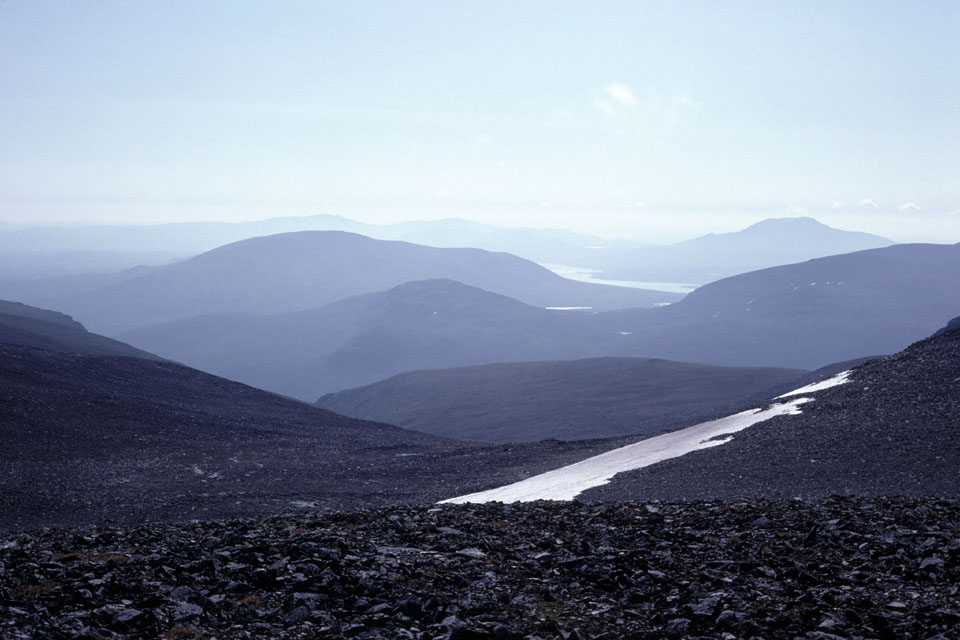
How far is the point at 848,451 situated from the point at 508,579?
64.4ft

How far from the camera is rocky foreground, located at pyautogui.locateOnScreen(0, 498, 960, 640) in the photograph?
9422 mm

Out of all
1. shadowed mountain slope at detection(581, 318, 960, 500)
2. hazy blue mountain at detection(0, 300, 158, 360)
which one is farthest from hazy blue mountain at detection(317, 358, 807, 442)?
shadowed mountain slope at detection(581, 318, 960, 500)

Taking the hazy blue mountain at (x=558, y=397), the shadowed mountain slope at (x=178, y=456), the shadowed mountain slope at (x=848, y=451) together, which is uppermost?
the shadowed mountain slope at (x=848, y=451)

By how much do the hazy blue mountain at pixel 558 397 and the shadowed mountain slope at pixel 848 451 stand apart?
1791 inches

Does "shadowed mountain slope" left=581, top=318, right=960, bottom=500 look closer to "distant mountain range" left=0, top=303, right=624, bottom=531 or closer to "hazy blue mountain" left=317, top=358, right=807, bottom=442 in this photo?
"distant mountain range" left=0, top=303, right=624, bottom=531

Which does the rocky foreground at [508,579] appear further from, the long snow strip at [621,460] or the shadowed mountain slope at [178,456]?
the shadowed mountain slope at [178,456]

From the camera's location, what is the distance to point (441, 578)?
37.8ft

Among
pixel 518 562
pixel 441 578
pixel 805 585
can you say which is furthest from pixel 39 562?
pixel 805 585

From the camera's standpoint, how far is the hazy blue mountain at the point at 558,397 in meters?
94.1

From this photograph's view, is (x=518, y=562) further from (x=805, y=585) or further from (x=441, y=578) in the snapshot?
(x=805, y=585)

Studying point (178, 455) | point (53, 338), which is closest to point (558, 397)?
point (53, 338)

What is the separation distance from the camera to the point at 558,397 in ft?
396

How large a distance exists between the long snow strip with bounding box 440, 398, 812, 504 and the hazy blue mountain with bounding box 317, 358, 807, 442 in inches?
1674

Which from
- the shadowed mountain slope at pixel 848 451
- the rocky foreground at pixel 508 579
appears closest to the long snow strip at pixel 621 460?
the shadowed mountain slope at pixel 848 451
